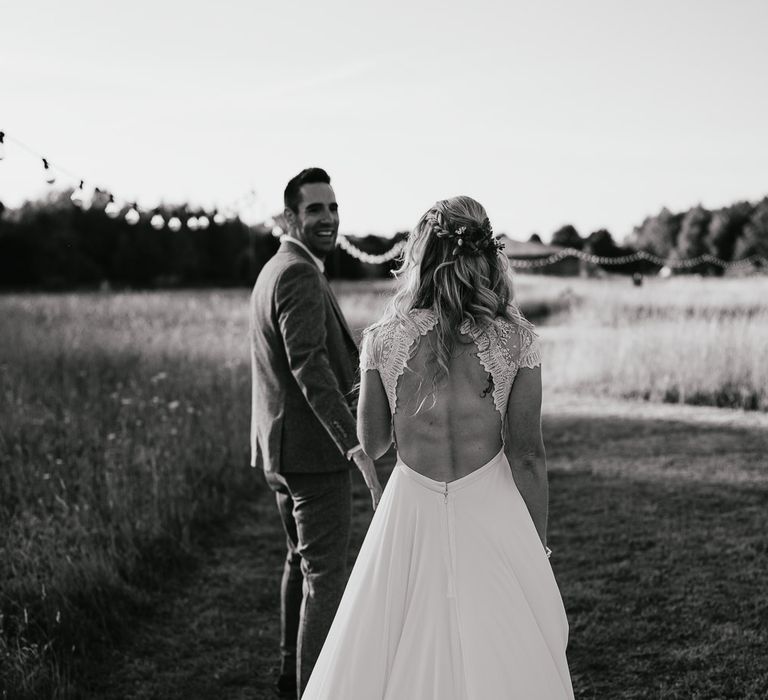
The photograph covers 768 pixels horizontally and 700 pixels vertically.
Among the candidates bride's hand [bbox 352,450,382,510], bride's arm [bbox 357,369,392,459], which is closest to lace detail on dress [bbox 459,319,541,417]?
bride's arm [bbox 357,369,392,459]

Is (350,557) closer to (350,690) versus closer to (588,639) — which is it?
(588,639)

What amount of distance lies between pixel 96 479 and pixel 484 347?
4.89m

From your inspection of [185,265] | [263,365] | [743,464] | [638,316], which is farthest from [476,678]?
[185,265]

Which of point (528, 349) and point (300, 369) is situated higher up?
point (528, 349)

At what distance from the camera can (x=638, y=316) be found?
23.7 m

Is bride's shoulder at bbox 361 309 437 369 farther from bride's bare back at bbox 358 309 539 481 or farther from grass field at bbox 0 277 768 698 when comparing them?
grass field at bbox 0 277 768 698

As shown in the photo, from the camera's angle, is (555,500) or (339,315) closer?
(339,315)

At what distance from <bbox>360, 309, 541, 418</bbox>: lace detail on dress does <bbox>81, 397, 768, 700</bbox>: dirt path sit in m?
2.11

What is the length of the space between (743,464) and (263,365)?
5.86 metres

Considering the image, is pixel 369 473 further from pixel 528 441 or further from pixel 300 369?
pixel 528 441

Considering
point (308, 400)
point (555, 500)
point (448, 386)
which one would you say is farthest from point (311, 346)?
point (555, 500)

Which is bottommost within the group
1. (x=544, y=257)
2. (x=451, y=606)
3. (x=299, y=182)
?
(x=451, y=606)

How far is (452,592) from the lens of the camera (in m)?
2.74

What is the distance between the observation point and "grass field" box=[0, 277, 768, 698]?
14.8ft
